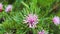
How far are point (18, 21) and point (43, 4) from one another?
0.18 m

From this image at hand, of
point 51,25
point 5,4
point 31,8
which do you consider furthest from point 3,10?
point 51,25

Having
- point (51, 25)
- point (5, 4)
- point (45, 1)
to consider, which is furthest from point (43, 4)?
point (5, 4)

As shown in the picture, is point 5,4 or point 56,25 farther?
point 5,4

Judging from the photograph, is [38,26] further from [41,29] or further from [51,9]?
[51,9]

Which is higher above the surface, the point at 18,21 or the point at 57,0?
the point at 57,0

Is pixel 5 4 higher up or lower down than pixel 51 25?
higher up

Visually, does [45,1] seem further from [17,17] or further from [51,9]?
[17,17]

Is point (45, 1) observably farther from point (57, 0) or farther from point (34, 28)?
point (34, 28)

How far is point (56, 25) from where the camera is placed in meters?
0.82

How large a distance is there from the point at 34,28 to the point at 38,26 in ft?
0.09

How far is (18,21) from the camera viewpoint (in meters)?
0.77

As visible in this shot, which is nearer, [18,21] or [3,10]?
[18,21]

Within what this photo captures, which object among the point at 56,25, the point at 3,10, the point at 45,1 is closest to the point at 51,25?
the point at 56,25

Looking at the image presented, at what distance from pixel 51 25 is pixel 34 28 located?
114 millimetres
